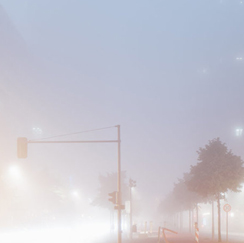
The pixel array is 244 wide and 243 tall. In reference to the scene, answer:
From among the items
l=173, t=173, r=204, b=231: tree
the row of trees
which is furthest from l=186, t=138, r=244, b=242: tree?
l=173, t=173, r=204, b=231: tree

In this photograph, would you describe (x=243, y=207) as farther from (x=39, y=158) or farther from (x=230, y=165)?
(x=39, y=158)

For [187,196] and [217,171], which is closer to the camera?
[217,171]

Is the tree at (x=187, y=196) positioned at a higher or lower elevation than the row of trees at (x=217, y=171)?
lower

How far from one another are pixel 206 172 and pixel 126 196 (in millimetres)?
53270

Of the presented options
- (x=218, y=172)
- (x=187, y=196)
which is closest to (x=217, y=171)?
(x=218, y=172)

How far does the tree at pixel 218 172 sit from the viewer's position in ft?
123

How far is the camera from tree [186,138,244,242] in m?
37.6

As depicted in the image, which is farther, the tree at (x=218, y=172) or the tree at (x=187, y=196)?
the tree at (x=187, y=196)

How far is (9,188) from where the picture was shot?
64.4 metres

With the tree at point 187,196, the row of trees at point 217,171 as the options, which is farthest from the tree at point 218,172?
the tree at point 187,196

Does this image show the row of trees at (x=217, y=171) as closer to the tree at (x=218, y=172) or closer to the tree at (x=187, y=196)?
the tree at (x=218, y=172)

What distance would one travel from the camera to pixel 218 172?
37.6 metres

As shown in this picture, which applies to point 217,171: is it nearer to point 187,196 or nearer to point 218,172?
point 218,172

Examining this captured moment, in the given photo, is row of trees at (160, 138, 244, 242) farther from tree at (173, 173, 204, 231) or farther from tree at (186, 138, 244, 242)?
tree at (173, 173, 204, 231)
